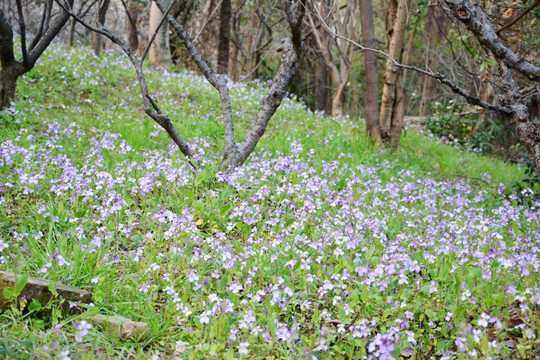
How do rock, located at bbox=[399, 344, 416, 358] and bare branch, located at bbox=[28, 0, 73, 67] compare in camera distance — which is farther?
bare branch, located at bbox=[28, 0, 73, 67]

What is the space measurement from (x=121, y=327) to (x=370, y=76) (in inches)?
236

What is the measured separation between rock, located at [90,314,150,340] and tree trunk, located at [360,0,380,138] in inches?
216

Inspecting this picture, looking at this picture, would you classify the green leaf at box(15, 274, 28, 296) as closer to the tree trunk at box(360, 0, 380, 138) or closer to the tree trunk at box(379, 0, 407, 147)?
the tree trunk at box(360, 0, 380, 138)

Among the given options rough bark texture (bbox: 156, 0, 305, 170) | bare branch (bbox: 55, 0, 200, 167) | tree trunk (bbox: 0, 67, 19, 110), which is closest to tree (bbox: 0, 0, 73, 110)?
tree trunk (bbox: 0, 67, 19, 110)

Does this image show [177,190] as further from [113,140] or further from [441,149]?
[441,149]

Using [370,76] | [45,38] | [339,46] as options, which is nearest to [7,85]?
[45,38]

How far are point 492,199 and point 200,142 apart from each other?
11.8 ft

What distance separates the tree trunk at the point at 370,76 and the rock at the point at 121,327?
5.49 m

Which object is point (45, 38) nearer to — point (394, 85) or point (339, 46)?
point (394, 85)

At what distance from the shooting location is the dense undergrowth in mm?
2648

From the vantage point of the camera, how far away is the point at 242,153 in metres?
5.09

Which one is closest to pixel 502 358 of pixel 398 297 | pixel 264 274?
pixel 398 297

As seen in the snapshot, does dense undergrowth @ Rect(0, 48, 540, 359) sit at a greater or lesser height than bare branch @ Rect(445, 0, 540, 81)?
lesser

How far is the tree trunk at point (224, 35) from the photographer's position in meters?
11.6
